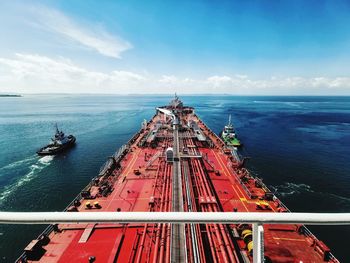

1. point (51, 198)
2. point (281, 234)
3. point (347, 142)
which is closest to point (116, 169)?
point (51, 198)

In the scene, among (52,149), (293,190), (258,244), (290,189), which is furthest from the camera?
(52,149)

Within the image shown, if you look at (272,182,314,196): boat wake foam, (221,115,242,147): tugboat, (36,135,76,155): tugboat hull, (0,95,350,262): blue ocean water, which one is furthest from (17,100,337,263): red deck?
(36,135,76,155): tugboat hull

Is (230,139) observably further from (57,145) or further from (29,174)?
(29,174)

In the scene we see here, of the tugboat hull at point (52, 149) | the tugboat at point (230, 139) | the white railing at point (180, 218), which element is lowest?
the tugboat hull at point (52, 149)

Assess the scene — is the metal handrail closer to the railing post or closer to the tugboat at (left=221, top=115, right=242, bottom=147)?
the railing post

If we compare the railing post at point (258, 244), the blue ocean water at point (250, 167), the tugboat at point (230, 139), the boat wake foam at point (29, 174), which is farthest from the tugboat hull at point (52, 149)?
the railing post at point (258, 244)

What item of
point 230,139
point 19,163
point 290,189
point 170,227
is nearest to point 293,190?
point 290,189

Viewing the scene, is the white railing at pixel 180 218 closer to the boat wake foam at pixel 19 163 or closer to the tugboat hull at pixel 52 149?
the boat wake foam at pixel 19 163

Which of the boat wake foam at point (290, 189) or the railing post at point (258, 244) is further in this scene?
the boat wake foam at point (290, 189)
